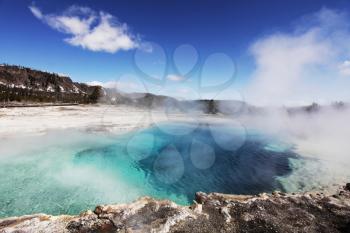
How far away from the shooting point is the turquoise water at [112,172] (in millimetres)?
9969

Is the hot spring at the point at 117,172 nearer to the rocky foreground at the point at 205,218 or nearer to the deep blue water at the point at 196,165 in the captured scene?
the deep blue water at the point at 196,165

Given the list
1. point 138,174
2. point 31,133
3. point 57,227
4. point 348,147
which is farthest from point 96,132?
point 348,147

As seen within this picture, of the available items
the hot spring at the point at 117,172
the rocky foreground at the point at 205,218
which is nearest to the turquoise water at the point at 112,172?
the hot spring at the point at 117,172

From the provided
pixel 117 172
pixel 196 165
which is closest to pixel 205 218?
pixel 117 172

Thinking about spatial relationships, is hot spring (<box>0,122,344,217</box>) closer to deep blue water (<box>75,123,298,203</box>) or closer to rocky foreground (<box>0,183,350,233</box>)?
deep blue water (<box>75,123,298,203</box>)

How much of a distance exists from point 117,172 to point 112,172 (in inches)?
12.0

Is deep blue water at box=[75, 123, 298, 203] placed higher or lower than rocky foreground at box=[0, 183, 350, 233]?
lower

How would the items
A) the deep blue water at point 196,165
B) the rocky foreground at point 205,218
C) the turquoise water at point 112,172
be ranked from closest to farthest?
the rocky foreground at point 205,218, the turquoise water at point 112,172, the deep blue water at point 196,165

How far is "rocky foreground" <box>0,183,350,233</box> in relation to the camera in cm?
554

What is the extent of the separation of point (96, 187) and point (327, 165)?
1538 centimetres

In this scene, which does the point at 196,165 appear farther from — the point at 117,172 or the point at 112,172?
the point at 112,172

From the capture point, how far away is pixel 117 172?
545 inches

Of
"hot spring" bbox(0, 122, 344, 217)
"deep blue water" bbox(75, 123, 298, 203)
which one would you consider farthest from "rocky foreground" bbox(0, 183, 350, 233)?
"deep blue water" bbox(75, 123, 298, 203)

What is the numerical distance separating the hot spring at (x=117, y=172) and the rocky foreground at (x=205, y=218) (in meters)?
3.44
